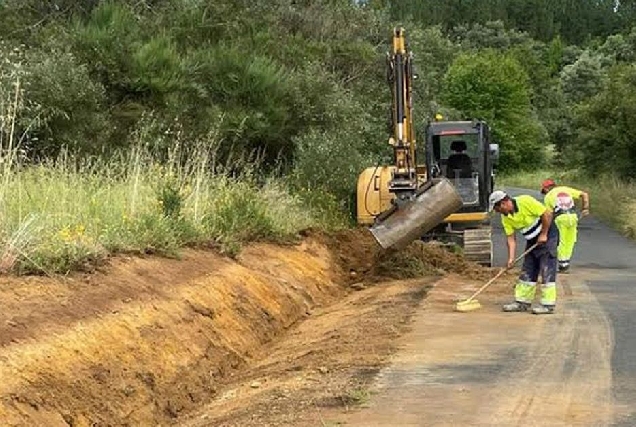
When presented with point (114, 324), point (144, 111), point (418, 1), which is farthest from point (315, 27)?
point (418, 1)

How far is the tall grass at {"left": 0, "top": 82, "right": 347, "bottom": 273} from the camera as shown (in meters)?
10.1

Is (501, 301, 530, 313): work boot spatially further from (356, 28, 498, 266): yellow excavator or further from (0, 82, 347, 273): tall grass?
(0, 82, 347, 273): tall grass

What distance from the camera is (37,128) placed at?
19.4m

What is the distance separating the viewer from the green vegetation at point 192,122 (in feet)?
40.7

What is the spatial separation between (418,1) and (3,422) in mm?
135094

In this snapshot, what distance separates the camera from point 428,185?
55.8ft

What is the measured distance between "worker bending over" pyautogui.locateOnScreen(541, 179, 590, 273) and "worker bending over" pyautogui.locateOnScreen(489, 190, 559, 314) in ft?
8.40

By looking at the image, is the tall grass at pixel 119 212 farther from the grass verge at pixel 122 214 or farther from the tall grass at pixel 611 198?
the tall grass at pixel 611 198

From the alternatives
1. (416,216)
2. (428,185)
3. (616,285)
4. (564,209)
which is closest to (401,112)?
(428,185)

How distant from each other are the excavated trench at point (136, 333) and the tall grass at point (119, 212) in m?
0.29

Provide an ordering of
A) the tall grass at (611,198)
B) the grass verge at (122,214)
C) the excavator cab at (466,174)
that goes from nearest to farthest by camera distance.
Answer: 1. the grass verge at (122,214)
2. the excavator cab at (466,174)
3. the tall grass at (611,198)

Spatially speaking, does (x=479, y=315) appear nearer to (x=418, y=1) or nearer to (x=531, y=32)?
(x=418, y=1)

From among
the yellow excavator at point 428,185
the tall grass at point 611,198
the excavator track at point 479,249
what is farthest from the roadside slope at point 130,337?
the tall grass at point 611,198

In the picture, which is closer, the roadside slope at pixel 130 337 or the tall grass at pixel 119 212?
the roadside slope at pixel 130 337
